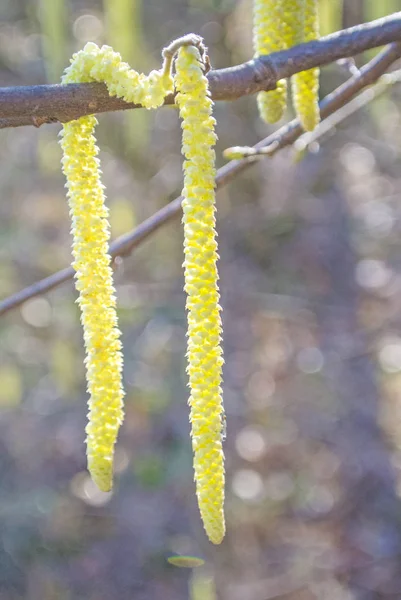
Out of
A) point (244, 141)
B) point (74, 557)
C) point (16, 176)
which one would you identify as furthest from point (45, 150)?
point (74, 557)

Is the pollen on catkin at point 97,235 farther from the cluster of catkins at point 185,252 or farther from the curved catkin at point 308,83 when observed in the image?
the curved catkin at point 308,83

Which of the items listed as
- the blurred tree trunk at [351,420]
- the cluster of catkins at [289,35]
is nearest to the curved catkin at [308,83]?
the cluster of catkins at [289,35]

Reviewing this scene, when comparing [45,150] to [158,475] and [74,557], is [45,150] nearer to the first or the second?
[158,475]

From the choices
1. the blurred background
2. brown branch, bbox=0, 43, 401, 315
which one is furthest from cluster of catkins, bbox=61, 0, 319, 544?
the blurred background

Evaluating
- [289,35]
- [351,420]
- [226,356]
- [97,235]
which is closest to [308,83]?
[289,35]

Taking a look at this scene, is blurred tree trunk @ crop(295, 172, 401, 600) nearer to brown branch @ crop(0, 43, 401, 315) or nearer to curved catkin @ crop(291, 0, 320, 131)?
brown branch @ crop(0, 43, 401, 315)

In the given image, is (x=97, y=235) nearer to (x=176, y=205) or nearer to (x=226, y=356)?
(x=176, y=205)

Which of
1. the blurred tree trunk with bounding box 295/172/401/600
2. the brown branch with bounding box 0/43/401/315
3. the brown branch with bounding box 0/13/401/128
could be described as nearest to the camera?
the brown branch with bounding box 0/13/401/128

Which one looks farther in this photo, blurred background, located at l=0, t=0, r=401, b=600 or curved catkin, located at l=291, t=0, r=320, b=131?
blurred background, located at l=0, t=0, r=401, b=600
